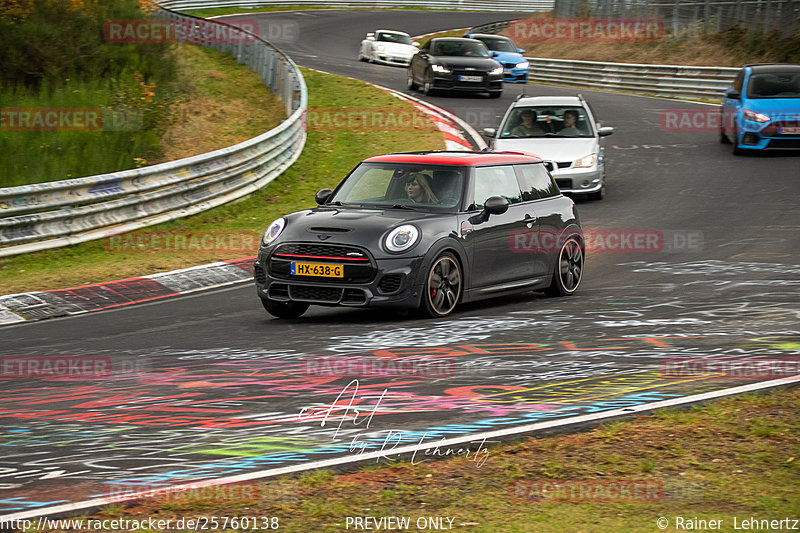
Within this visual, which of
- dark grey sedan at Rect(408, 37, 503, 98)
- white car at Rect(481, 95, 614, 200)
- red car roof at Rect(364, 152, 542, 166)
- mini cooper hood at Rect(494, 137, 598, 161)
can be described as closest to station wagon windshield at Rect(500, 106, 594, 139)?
white car at Rect(481, 95, 614, 200)

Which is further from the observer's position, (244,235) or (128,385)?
(244,235)

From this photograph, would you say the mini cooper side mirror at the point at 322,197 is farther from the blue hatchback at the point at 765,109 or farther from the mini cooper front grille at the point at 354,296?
the blue hatchback at the point at 765,109

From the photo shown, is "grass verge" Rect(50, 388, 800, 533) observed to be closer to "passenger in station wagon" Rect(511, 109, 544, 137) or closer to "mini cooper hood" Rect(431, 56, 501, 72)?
"passenger in station wagon" Rect(511, 109, 544, 137)

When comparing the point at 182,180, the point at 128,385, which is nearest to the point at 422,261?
the point at 128,385

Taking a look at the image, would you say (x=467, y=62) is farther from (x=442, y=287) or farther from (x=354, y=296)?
(x=354, y=296)

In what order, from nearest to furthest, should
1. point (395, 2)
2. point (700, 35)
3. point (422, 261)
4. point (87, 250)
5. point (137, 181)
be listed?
point (422, 261), point (87, 250), point (137, 181), point (700, 35), point (395, 2)

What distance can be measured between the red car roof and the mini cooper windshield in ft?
0.32

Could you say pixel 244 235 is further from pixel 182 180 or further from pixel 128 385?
pixel 128 385

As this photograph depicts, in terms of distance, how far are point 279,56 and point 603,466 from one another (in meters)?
23.2

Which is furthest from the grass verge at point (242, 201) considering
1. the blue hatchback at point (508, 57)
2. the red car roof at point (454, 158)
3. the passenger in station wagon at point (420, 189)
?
the blue hatchback at point (508, 57)

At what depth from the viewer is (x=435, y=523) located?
470 centimetres

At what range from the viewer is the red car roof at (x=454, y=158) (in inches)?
Answer: 450

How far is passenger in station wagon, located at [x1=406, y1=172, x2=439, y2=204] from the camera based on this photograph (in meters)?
11.0

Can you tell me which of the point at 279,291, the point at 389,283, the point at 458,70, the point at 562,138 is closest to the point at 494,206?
the point at 389,283
